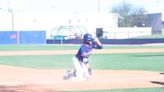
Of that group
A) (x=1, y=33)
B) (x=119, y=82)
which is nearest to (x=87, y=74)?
(x=119, y=82)

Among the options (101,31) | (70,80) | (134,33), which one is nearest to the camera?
(70,80)

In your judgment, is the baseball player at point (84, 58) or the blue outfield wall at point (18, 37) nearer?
the baseball player at point (84, 58)

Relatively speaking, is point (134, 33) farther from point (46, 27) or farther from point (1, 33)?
point (1, 33)

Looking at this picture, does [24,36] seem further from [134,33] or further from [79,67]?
[79,67]

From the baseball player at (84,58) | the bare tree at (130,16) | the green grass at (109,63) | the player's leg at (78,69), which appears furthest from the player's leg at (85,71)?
the bare tree at (130,16)

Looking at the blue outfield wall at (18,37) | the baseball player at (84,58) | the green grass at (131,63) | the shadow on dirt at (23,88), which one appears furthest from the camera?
the blue outfield wall at (18,37)

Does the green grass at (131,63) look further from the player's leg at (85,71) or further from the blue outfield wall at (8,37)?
the blue outfield wall at (8,37)

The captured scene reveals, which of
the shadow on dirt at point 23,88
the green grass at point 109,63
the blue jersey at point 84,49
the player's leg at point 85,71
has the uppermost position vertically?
the blue jersey at point 84,49

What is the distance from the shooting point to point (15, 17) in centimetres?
7844

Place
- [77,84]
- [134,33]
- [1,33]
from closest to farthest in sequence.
→ 1. [77,84]
2. [1,33]
3. [134,33]

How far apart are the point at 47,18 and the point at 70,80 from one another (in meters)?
65.0

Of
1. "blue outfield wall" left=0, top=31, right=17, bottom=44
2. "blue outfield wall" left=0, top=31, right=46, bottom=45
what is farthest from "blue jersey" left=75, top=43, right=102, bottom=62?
"blue outfield wall" left=0, top=31, right=17, bottom=44

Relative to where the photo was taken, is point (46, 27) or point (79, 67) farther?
point (46, 27)

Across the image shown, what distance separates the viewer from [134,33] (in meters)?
86.1
